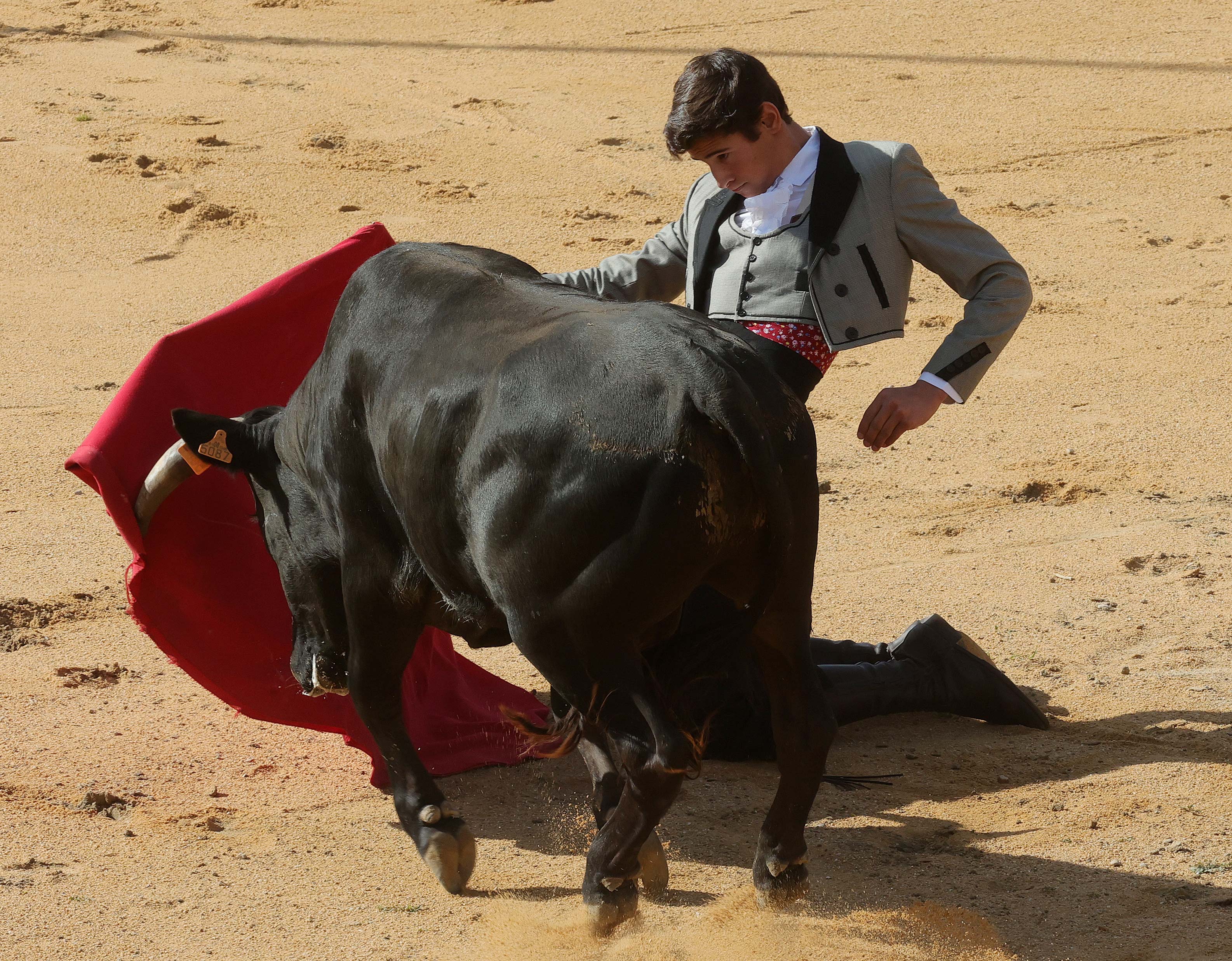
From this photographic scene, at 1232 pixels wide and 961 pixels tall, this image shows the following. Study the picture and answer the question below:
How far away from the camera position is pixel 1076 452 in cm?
611

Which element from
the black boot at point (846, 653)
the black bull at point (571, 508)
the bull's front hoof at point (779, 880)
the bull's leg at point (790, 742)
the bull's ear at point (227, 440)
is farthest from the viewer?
the black boot at point (846, 653)

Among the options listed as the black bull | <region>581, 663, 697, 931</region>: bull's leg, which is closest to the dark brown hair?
the black bull

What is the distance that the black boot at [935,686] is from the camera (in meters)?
4.05

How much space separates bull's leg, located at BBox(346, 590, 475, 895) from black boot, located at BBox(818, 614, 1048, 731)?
1.16 m

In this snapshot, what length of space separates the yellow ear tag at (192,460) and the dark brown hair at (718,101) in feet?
4.65

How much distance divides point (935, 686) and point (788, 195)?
1479mm

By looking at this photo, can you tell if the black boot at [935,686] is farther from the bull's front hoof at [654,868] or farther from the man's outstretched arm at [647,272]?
the man's outstretched arm at [647,272]

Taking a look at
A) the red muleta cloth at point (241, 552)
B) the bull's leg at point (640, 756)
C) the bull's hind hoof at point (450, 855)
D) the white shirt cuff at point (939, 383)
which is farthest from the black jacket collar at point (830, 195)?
the bull's hind hoof at point (450, 855)

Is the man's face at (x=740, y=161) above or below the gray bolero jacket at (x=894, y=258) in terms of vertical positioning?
above

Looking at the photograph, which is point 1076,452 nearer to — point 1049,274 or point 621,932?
point 1049,274

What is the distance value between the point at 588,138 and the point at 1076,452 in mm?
4924

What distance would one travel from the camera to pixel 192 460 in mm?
3713

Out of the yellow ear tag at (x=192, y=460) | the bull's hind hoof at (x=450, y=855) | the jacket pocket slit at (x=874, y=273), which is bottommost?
the bull's hind hoof at (x=450, y=855)

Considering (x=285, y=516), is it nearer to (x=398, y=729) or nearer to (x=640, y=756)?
(x=398, y=729)
